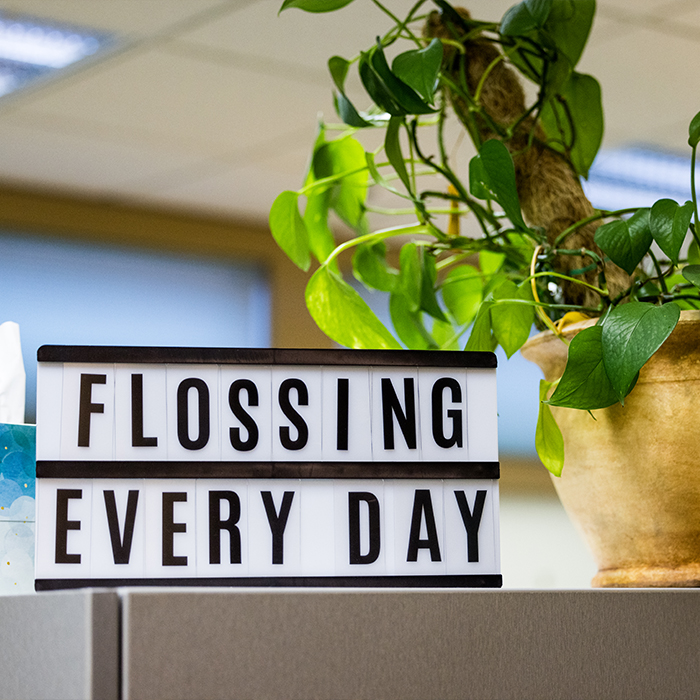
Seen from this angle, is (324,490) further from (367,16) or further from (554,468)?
(367,16)

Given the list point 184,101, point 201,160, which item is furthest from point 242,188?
point 184,101

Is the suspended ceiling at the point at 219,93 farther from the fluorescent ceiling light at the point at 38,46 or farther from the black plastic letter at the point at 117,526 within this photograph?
the black plastic letter at the point at 117,526

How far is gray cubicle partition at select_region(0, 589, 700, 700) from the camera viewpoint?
1.66 feet

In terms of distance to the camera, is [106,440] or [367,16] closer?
[106,440]

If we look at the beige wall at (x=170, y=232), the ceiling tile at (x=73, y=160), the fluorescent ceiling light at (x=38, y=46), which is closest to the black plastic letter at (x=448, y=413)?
the fluorescent ceiling light at (x=38, y=46)

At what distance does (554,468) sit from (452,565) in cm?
14

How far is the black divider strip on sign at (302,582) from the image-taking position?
0.58 metres

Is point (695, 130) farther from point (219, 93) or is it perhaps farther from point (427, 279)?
point (219, 93)

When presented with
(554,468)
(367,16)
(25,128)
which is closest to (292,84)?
(367,16)

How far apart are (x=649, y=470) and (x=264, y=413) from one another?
0.91 ft

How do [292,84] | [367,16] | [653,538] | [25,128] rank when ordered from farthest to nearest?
1. [25,128]
2. [292,84]
3. [367,16]
4. [653,538]

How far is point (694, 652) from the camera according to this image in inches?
24.0

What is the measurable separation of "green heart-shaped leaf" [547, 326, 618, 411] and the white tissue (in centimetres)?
36

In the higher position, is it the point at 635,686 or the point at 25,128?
the point at 25,128
